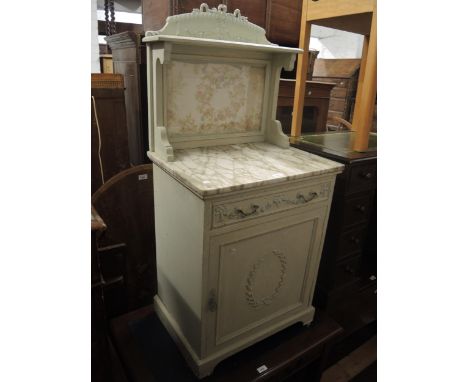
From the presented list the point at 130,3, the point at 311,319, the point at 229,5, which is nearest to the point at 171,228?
the point at 311,319

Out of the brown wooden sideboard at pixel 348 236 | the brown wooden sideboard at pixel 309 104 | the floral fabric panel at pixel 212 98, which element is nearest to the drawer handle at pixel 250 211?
the floral fabric panel at pixel 212 98

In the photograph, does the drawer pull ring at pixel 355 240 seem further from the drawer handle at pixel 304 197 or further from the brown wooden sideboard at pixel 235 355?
the drawer handle at pixel 304 197

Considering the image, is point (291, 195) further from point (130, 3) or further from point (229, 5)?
point (130, 3)

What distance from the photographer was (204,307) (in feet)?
4.21

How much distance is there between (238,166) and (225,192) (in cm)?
24

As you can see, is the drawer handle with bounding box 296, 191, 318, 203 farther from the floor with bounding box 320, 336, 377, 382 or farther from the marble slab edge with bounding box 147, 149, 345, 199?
the floor with bounding box 320, 336, 377, 382

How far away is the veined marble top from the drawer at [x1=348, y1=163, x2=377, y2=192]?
0.87 feet

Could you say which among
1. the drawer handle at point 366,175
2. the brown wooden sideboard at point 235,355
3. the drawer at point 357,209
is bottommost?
the brown wooden sideboard at point 235,355

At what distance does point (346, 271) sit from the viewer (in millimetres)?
1908

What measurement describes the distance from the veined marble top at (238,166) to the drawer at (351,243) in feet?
1.73

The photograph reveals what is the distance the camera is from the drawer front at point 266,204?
1.15m

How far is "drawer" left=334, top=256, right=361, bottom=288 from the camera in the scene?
6.13ft

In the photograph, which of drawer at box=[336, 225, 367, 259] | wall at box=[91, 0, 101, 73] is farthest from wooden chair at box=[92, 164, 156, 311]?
wall at box=[91, 0, 101, 73]

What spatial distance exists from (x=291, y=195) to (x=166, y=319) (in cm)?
87
